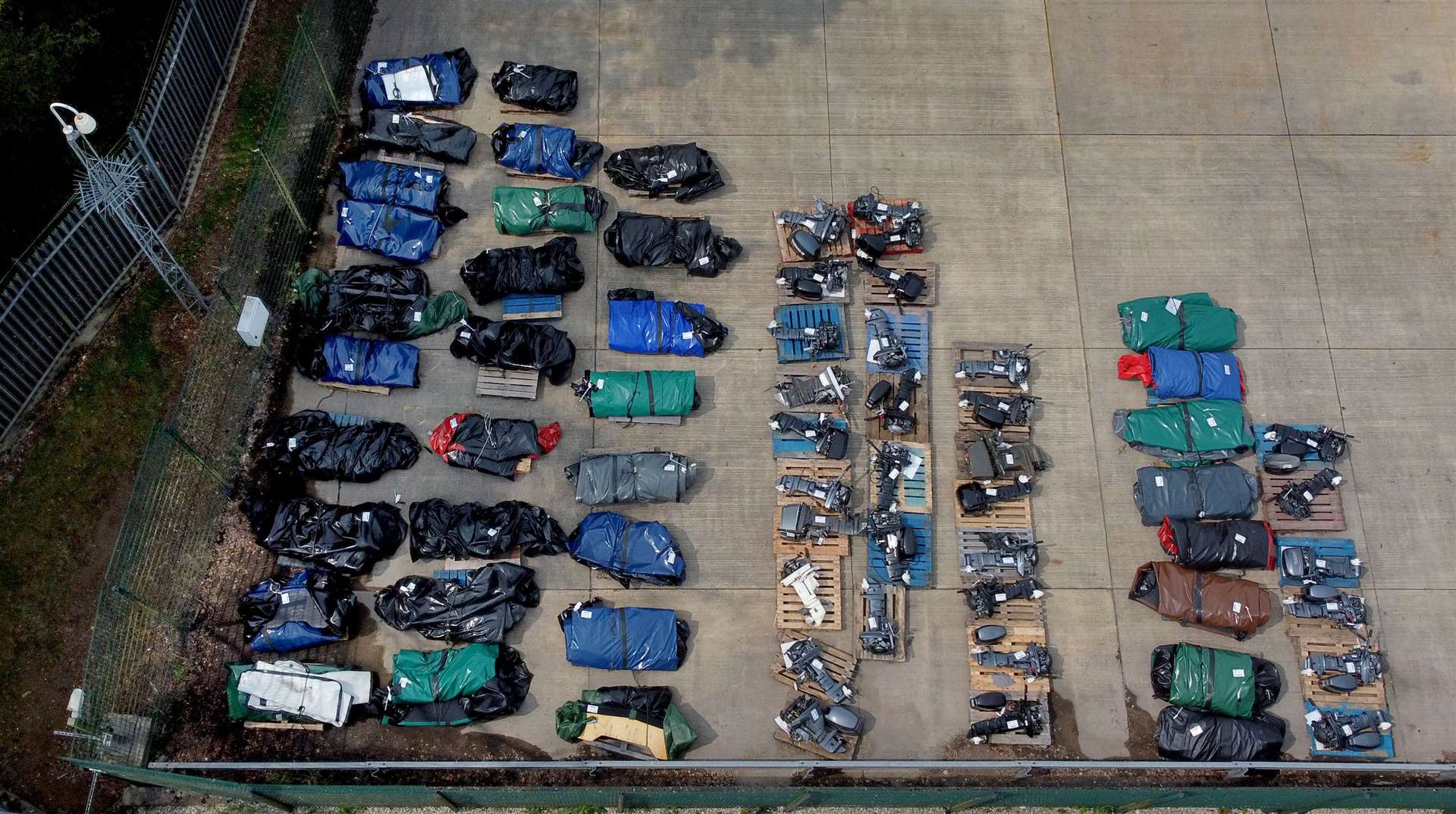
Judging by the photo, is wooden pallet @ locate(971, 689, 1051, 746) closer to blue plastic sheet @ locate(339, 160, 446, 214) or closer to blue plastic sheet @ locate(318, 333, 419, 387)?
blue plastic sheet @ locate(318, 333, 419, 387)

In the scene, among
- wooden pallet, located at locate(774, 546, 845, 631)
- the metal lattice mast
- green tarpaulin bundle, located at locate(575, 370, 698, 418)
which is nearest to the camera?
the metal lattice mast

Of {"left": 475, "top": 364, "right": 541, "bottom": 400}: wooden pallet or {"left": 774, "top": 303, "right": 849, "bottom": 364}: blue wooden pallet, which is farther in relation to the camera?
{"left": 774, "top": 303, "right": 849, "bottom": 364}: blue wooden pallet

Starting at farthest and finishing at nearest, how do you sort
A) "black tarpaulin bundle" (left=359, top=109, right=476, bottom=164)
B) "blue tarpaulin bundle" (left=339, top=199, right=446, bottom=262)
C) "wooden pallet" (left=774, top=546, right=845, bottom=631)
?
"black tarpaulin bundle" (left=359, top=109, right=476, bottom=164), "blue tarpaulin bundle" (left=339, top=199, right=446, bottom=262), "wooden pallet" (left=774, top=546, right=845, bottom=631)

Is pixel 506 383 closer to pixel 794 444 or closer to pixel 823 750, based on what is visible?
pixel 794 444

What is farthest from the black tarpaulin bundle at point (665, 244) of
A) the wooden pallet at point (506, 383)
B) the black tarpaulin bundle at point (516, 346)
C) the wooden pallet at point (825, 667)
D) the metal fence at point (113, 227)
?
the metal fence at point (113, 227)

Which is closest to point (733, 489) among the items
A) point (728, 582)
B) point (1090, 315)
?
point (728, 582)

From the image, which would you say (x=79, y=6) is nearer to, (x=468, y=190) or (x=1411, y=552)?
(x=468, y=190)

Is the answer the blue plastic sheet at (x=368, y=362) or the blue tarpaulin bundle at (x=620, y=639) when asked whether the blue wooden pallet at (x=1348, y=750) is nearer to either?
the blue tarpaulin bundle at (x=620, y=639)

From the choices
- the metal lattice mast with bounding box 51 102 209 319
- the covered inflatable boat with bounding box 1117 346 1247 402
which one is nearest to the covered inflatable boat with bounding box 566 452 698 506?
the metal lattice mast with bounding box 51 102 209 319
